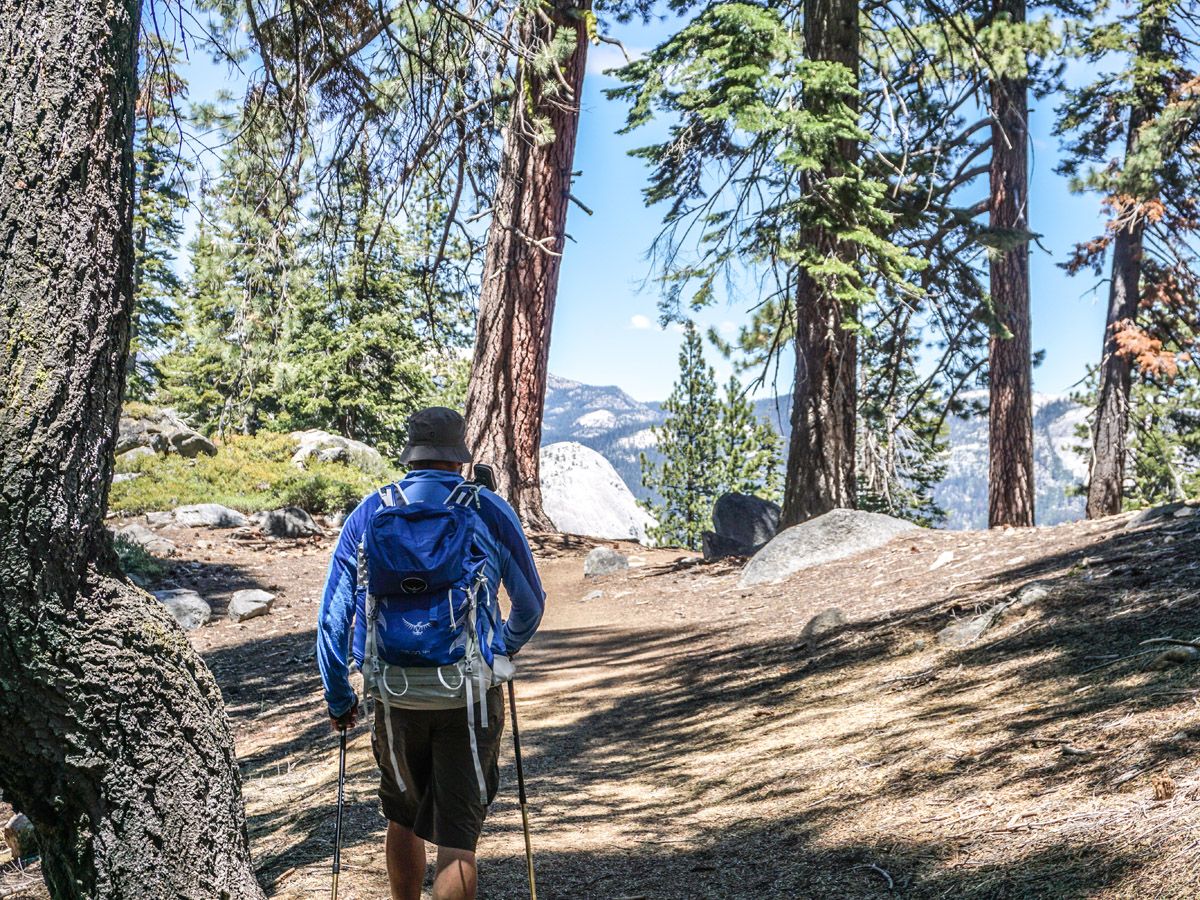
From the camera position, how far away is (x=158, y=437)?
18672mm

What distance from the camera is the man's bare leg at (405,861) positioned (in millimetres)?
3295

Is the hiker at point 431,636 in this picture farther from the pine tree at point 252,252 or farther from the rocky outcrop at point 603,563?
the rocky outcrop at point 603,563

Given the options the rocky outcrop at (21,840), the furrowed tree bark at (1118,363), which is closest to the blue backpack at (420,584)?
the rocky outcrop at (21,840)

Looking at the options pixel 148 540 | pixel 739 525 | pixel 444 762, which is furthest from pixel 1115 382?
pixel 444 762

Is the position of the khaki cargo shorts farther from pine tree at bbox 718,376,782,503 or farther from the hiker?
pine tree at bbox 718,376,782,503

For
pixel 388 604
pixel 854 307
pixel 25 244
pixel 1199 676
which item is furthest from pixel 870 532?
pixel 25 244

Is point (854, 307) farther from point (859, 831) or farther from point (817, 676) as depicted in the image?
point (859, 831)

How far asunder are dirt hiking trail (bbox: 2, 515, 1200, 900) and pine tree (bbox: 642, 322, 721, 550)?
30.7m

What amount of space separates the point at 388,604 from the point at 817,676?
432 cm

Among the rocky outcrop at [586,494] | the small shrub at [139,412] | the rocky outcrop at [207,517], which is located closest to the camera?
the rocky outcrop at [207,517]

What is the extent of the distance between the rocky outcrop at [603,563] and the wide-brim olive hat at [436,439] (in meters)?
8.82

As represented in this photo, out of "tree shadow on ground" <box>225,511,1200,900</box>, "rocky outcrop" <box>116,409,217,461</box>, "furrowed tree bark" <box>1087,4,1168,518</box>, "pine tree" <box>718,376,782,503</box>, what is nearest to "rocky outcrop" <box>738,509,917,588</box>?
"tree shadow on ground" <box>225,511,1200,900</box>

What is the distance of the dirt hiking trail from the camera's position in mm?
3525

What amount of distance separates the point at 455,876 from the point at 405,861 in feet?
1.06
